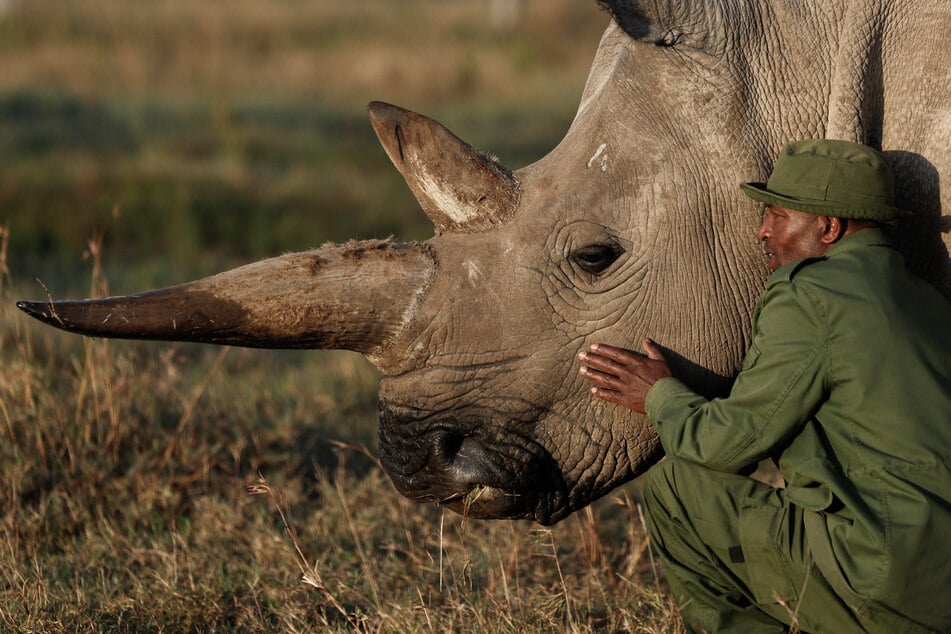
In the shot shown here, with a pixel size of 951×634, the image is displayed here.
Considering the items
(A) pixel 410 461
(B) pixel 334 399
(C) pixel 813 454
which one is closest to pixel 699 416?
(C) pixel 813 454

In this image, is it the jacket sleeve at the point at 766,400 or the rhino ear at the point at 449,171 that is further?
the rhino ear at the point at 449,171

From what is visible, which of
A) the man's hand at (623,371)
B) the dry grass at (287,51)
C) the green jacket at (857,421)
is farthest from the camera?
the dry grass at (287,51)

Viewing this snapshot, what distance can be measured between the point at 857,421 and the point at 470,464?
1061 mm

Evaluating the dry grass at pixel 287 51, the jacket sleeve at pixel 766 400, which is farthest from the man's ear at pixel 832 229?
the dry grass at pixel 287 51

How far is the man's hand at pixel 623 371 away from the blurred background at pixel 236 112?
3189 mm

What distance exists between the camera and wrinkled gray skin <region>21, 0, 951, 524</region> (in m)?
3.58

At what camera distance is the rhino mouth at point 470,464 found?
11.7 ft

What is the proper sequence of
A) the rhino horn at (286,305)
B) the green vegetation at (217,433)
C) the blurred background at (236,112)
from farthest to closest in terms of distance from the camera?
the blurred background at (236,112) < the green vegetation at (217,433) < the rhino horn at (286,305)

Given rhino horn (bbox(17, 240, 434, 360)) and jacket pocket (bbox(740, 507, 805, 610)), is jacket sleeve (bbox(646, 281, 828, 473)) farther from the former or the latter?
rhino horn (bbox(17, 240, 434, 360))

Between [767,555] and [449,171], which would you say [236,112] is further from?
[767,555]

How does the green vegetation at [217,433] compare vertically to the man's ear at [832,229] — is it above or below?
below

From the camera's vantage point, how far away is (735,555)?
340 centimetres

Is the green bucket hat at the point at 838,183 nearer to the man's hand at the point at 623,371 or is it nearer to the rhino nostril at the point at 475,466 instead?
the man's hand at the point at 623,371

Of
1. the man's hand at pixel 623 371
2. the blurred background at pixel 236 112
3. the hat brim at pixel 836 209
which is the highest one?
the hat brim at pixel 836 209
